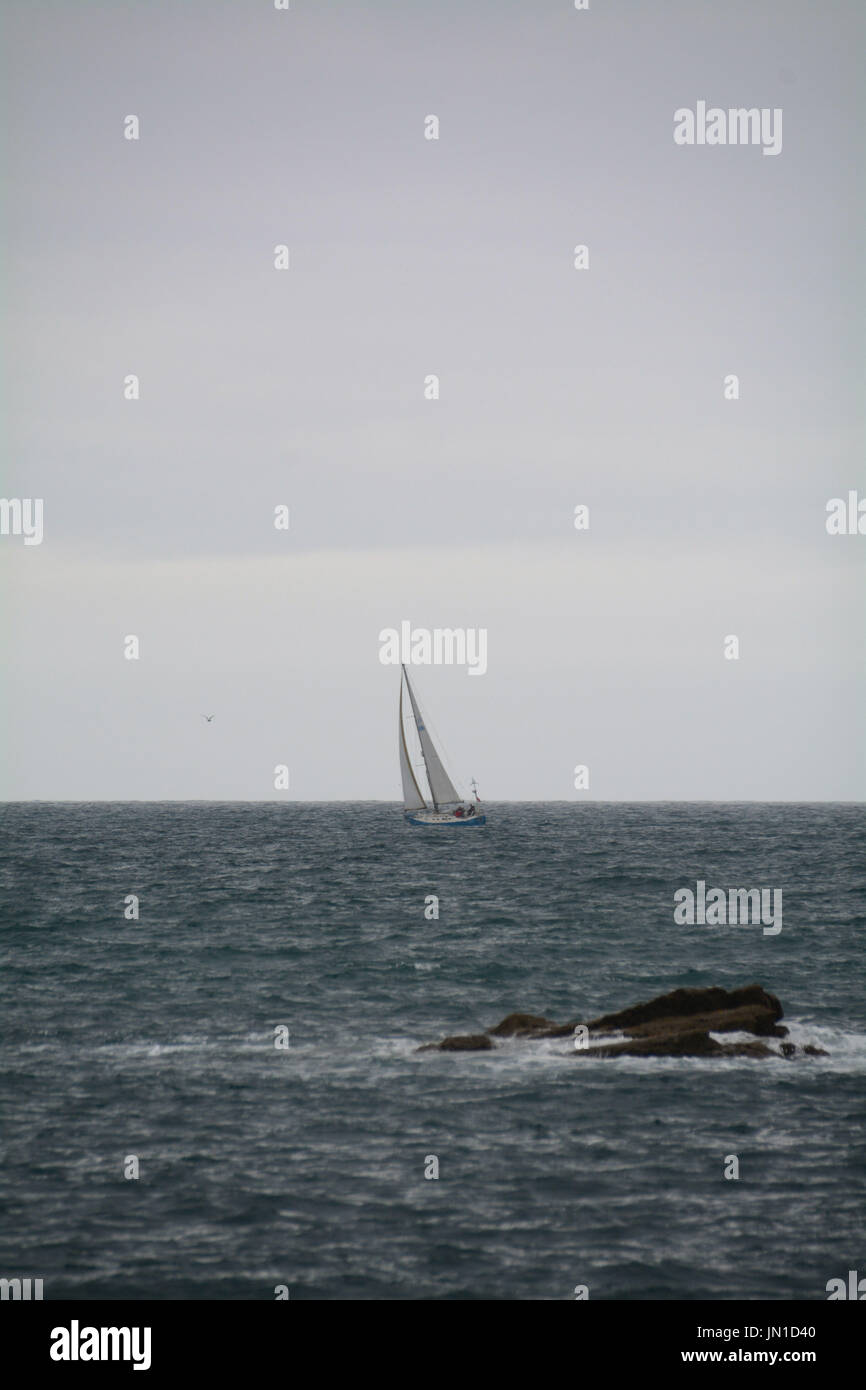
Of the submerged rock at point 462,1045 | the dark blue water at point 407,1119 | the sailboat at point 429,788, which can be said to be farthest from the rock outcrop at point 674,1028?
the sailboat at point 429,788

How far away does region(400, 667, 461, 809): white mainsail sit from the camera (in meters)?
111

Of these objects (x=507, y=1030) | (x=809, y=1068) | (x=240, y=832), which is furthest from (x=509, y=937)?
(x=240, y=832)

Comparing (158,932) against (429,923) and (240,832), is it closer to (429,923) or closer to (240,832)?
(429,923)

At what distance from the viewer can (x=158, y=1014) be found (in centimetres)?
3903

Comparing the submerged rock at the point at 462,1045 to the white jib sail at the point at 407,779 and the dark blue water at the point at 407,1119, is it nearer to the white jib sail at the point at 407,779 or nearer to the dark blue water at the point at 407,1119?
the dark blue water at the point at 407,1119

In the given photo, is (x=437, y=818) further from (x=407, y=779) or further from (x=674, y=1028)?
(x=674, y=1028)

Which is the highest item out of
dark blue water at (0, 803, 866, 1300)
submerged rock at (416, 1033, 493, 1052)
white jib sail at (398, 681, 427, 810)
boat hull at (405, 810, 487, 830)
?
white jib sail at (398, 681, 427, 810)

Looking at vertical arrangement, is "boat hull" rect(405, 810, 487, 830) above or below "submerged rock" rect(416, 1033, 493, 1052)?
above

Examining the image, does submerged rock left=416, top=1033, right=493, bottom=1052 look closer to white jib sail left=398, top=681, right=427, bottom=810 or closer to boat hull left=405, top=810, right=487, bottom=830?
white jib sail left=398, top=681, right=427, bottom=810

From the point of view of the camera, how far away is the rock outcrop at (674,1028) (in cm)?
3369

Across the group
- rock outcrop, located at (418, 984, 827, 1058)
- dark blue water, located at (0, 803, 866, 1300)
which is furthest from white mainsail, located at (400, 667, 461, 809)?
rock outcrop, located at (418, 984, 827, 1058)

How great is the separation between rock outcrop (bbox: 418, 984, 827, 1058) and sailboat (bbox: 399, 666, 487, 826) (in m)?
72.5

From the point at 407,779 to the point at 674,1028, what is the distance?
3252 inches
